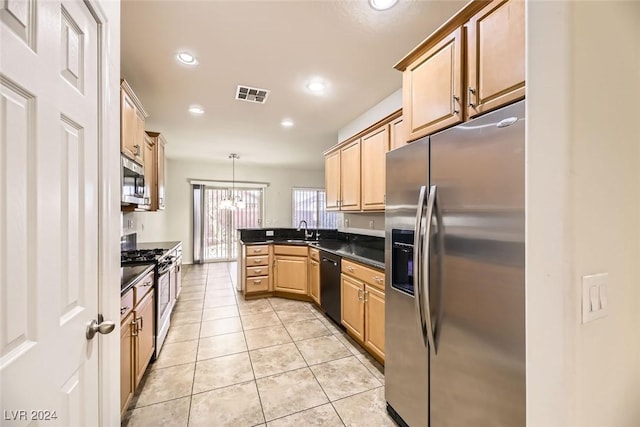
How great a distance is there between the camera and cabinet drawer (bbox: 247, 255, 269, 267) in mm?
4211

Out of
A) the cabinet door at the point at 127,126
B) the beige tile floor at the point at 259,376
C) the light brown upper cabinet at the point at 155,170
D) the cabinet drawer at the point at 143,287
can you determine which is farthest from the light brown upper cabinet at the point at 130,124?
the beige tile floor at the point at 259,376

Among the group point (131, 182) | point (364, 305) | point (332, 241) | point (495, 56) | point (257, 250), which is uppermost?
point (495, 56)

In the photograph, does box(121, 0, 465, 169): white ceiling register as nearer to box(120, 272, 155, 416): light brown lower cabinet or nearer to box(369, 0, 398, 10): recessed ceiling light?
box(369, 0, 398, 10): recessed ceiling light

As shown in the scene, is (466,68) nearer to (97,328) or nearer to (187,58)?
(97,328)

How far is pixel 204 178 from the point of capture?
6910mm

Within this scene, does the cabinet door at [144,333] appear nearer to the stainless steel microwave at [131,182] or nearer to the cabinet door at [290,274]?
the stainless steel microwave at [131,182]

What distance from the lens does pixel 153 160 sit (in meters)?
3.63

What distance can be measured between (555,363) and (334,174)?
3.27 meters

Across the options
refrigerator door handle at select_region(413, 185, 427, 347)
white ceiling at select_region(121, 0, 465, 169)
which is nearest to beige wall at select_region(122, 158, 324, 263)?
white ceiling at select_region(121, 0, 465, 169)

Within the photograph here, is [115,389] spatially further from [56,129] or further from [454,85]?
[454,85]

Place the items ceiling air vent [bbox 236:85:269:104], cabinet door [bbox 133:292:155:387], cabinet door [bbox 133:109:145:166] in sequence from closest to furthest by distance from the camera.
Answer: cabinet door [bbox 133:292:155:387], cabinet door [bbox 133:109:145:166], ceiling air vent [bbox 236:85:269:104]

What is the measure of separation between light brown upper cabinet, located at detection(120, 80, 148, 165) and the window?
519cm

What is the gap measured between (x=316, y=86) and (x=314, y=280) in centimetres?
252

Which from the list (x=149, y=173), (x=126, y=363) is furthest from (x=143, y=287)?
(x=149, y=173)
